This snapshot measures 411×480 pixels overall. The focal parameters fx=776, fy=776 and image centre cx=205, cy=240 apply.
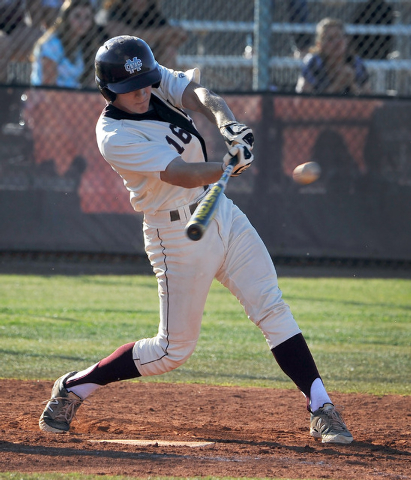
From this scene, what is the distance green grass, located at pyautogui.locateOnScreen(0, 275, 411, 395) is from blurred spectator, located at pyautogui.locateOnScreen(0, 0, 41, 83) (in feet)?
8.80

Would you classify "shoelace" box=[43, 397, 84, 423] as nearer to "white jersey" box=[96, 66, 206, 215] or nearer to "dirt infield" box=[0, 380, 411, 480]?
"dirt infield" box=[0, 380, 411, 480]

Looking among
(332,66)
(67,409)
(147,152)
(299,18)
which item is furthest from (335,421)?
(299,18)

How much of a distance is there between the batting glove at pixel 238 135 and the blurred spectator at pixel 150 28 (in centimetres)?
550

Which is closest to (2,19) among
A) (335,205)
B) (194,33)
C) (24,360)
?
(194,33)

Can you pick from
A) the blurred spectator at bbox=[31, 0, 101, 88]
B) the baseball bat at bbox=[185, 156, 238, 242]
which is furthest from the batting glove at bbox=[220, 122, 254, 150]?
the blurred spectator at bbox=[31, 0, 101, 88]

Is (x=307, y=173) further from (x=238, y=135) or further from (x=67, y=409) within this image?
(x=67, y=409)

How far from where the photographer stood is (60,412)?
3.74 m

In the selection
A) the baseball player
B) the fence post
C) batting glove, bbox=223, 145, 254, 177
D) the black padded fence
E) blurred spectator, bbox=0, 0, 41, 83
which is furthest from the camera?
blurred spectator, bbox=0, 0, 41, 83

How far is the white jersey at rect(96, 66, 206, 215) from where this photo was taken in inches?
135

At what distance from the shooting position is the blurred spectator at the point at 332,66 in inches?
343

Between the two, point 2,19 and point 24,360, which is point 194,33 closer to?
point 2,19

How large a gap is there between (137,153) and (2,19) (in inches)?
266

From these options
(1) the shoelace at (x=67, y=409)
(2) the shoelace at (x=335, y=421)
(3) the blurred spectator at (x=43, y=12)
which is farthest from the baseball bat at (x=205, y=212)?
(3) the blurred spectator at (x=43, y=12)

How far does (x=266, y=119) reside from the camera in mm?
8641
